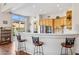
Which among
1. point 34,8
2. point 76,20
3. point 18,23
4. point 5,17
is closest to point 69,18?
point 76,20

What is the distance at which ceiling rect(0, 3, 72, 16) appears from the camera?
2221 millimetres

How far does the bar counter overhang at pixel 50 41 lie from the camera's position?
2250 millimetres

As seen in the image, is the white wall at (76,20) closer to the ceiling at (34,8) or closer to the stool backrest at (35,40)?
the ceiling at (34,8)

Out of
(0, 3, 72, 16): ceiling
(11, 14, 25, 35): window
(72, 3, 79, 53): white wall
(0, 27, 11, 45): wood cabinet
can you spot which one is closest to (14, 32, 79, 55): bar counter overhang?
(72, 3, 79, 53): white wall

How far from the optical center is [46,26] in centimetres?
227

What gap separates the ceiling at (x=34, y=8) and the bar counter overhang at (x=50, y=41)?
458mm

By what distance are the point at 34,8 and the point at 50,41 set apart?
2.59 ft

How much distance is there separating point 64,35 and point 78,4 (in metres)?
0.71

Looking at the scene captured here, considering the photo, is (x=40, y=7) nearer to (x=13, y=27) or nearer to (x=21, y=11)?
(x=21, y=11)

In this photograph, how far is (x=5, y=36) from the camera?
222 cm

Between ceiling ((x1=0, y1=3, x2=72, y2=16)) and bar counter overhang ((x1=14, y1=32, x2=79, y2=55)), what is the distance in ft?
1.50

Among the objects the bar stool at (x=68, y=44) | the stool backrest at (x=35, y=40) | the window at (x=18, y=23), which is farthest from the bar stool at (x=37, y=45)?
the bar stool at (x=68, y=44)

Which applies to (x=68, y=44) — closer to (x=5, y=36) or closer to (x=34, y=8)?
(x=34, y=8)

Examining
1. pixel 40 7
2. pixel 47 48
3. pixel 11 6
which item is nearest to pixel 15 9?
pixel 11 6
